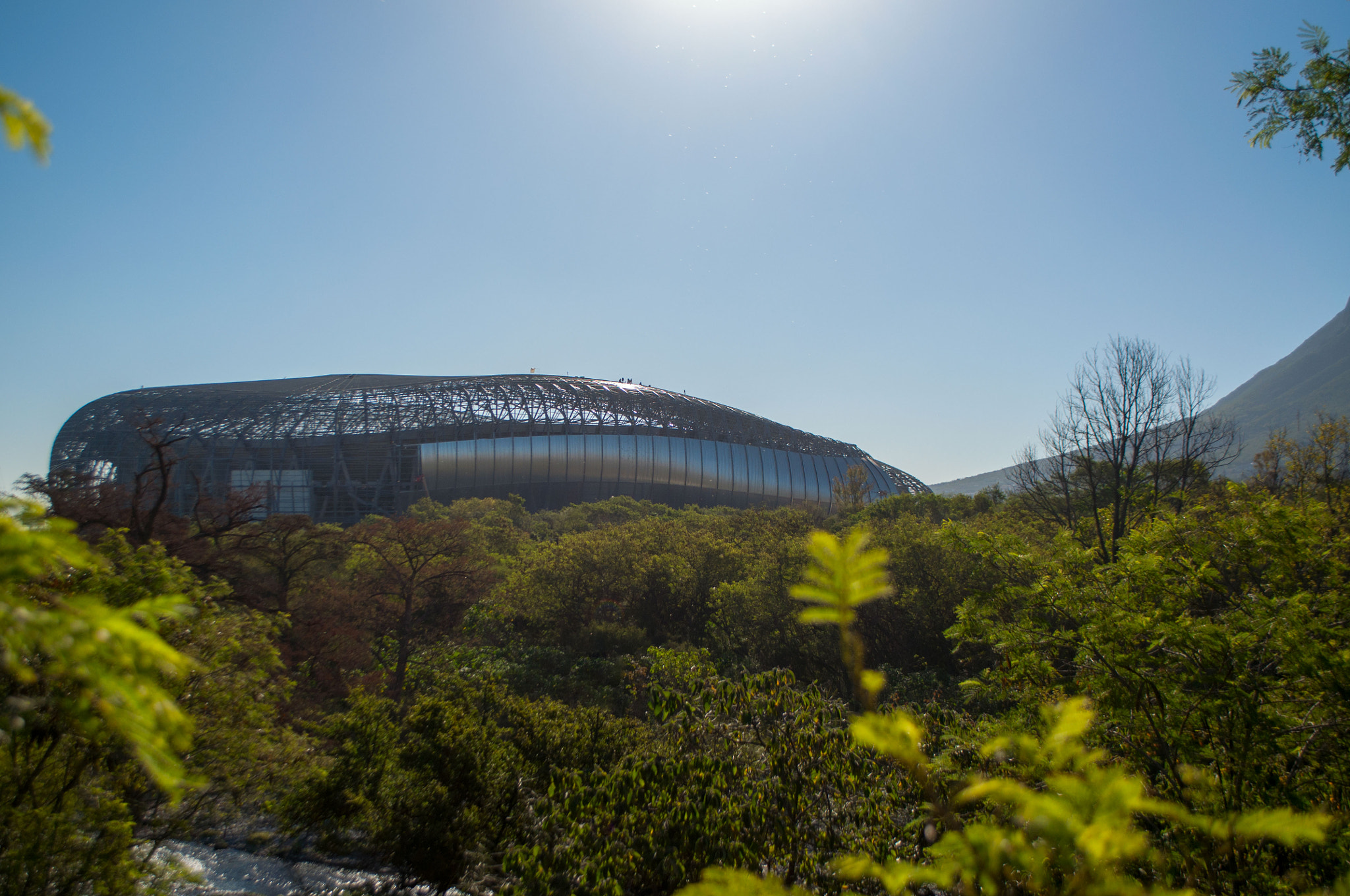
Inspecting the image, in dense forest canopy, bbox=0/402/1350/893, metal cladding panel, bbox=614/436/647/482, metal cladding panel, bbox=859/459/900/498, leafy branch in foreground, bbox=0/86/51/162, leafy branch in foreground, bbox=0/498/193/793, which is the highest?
metal cladding panel, bbox=614/436/647/482

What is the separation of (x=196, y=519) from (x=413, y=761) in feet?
39.0

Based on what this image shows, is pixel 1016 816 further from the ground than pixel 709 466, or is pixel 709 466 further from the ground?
pixel 709 466

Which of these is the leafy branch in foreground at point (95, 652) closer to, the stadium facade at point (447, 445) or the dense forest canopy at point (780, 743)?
the dense forest canopy at point (780, 743)

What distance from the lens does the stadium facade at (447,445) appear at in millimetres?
55938

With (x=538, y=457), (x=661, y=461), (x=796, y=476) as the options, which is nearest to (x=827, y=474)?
(x=796, y=476)

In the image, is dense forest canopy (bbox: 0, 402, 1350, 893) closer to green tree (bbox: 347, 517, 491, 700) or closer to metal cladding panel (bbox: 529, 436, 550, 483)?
green tree (bbox: 347, 517, 491, 700)

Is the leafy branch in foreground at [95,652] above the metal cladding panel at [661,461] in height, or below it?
below

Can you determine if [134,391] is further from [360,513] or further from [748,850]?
[748,850]

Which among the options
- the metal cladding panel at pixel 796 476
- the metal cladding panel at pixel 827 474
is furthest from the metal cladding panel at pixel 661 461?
the metal cladding panel at pixel 827 474

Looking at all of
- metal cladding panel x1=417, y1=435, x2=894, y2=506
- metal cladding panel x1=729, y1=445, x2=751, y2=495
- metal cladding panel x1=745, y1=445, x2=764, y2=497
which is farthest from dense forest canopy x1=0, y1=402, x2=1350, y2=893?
metal cladding panel x1=745, y1=445, x2=764, y2=497

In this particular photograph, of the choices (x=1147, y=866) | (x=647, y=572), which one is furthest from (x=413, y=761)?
(x=647, y=572)

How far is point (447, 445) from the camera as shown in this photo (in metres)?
59.4

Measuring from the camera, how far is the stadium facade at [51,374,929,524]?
55.9 meters

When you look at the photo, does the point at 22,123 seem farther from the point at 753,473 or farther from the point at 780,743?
the point at 753,473
